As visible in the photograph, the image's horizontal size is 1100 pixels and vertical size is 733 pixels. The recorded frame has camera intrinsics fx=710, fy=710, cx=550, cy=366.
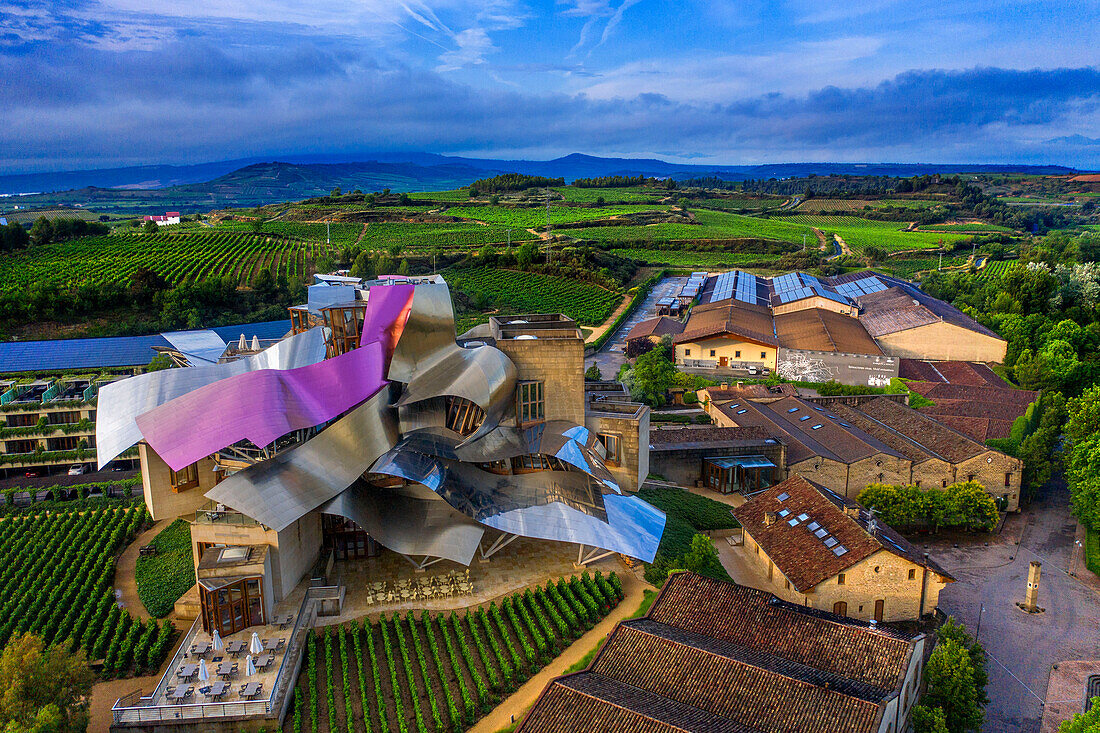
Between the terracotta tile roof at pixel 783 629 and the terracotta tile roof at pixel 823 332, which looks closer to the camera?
the terracotta tile roof at pixel 783 629

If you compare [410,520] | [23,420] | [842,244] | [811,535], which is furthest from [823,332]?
[842,244]

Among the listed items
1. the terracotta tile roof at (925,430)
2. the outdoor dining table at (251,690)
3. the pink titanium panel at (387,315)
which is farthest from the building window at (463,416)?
the terracotta tile roof at (925,430)

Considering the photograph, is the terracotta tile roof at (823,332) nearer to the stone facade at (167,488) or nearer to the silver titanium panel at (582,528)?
A: the silver titanium panel at (582,528)

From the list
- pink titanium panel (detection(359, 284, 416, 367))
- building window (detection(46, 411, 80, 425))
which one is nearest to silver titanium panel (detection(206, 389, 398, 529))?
pink titanium panel (detection(359, 284, 416, 367))

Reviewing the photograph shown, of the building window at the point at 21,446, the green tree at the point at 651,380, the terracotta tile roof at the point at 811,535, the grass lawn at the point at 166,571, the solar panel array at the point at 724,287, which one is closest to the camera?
the grass lawn at the point at 166,571

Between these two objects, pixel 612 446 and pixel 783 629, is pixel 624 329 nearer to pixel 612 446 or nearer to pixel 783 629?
pixel 612 446

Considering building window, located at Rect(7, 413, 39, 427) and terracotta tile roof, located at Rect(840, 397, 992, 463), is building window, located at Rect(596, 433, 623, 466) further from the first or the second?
building window, located at Rect(7, 413, 39, 427)

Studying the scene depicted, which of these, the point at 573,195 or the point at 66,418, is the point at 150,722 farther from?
the point at 573,195
